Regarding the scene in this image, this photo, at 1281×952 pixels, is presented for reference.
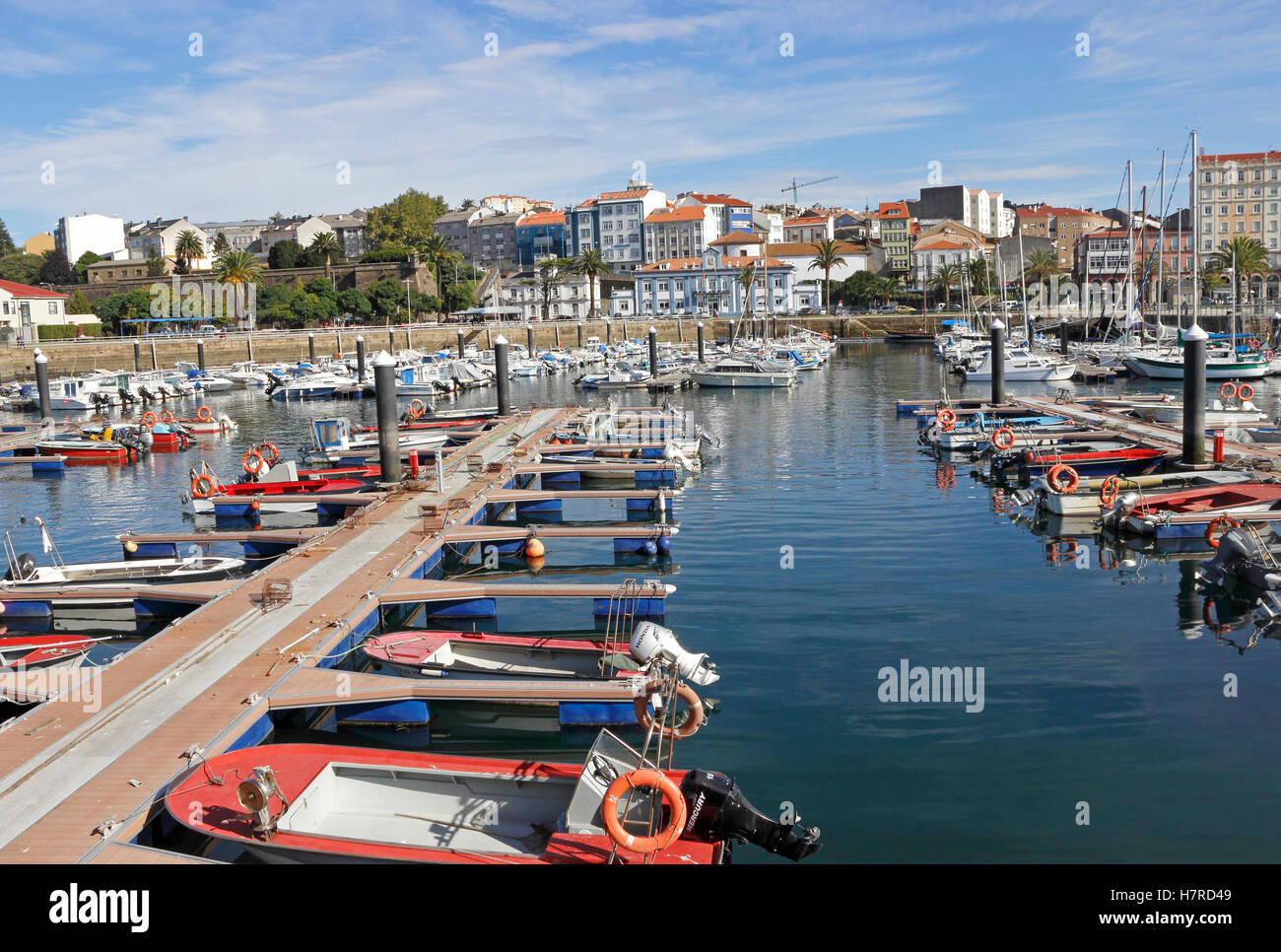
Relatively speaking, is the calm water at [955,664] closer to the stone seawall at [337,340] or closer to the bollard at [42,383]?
the bollard at [42,383]

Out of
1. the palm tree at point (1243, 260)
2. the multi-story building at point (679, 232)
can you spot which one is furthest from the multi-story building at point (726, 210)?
the palm tree at point (1243, 260)

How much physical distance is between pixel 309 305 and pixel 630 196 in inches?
2254

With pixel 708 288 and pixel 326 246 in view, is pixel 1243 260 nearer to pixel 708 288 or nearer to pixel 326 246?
pixel 708 288

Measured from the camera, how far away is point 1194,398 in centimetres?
2730

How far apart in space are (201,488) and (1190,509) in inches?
968

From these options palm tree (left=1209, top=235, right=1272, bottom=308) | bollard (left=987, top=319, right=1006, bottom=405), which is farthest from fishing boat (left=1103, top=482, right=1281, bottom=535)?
palm tree (left=1209, top=235, right=1272, bottom=308)

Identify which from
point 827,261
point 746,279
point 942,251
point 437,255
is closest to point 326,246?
point 437,255

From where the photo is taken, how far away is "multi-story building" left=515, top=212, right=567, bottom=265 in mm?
155500

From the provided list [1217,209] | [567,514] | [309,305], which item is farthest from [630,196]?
[567,514]

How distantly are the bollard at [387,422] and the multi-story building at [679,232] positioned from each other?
388ft

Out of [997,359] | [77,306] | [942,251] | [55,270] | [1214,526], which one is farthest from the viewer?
[55,270]

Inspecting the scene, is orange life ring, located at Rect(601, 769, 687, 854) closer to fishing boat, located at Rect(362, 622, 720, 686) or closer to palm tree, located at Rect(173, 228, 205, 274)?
fishing boat, located at Rect(362, 622, 720, 686)
